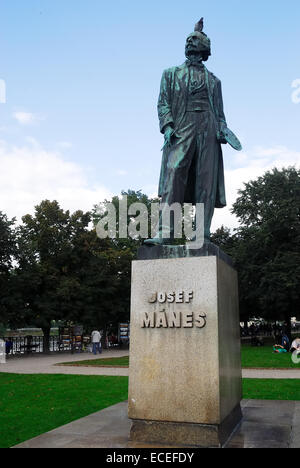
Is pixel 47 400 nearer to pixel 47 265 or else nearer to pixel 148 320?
pixel 148 320

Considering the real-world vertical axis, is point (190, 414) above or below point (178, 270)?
below

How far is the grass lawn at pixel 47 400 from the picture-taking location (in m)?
8.26

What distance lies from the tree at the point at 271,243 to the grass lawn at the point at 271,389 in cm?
1999

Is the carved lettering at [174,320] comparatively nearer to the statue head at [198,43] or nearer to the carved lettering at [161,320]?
the carved lettering at [161,320]

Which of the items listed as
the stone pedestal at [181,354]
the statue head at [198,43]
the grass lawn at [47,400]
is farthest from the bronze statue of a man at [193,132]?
the grass lawn at [47,400]

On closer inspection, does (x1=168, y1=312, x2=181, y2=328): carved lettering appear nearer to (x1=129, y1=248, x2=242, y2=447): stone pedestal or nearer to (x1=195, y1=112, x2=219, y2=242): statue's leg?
(x1=129, y1=248, x2=242, y2=447): stone pedestal

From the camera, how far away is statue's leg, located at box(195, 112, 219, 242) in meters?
6.83

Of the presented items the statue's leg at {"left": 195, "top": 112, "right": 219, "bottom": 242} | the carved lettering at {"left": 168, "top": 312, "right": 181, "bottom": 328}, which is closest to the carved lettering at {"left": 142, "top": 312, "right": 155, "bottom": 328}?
the carved lettering at {"left": 168, "top": 312, "right": 181, "bottom": 328}

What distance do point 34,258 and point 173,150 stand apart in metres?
27.7

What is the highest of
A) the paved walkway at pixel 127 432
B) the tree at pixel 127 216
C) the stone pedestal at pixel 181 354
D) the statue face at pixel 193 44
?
the tree at pixel 127 216

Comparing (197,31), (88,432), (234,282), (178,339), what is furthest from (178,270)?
(197,31)

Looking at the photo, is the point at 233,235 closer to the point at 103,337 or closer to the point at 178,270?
the point at 103,337

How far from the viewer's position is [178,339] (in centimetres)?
581

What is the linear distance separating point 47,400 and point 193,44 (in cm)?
949
